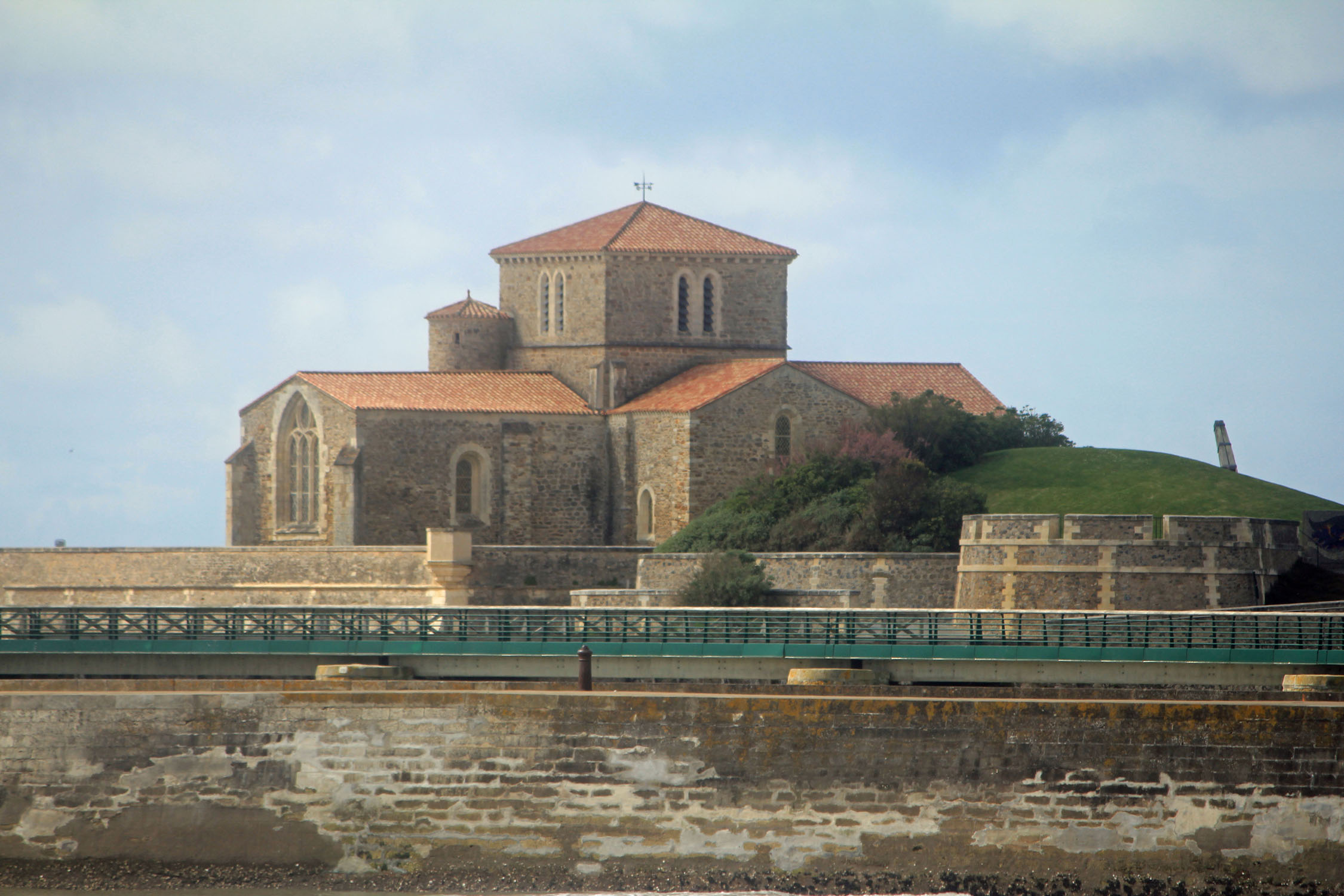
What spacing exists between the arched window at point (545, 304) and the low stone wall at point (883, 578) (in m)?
16.0

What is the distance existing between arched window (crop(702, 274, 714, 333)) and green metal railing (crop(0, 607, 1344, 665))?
22.7 meters

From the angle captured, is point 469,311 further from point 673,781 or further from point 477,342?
point 673,781

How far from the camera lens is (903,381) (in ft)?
168

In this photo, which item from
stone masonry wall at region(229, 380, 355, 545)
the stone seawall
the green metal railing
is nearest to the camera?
the stone seawall

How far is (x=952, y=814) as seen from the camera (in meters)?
22.6

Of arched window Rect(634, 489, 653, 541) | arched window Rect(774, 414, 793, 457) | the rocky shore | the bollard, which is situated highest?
arched window Rect(774, 414, 793, 457)

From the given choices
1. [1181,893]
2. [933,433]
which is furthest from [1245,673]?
[933,433]

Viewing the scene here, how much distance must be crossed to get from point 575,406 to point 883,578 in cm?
1404

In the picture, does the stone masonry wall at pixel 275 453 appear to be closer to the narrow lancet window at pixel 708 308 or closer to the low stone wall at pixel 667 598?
the low stone wall at pixel 667 598

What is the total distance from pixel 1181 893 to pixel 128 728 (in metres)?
14.4

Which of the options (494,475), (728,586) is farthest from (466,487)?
(728,586)

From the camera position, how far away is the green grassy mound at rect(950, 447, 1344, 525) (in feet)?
136

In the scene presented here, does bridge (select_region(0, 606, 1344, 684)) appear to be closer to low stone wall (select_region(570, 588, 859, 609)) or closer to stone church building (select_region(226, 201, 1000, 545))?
low stone wall (select_region(570, 588, 859, 609))

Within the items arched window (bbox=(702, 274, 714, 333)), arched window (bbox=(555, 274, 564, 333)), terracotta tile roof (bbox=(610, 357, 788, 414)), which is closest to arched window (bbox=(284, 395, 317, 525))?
arched window (bbox=(555, 274, 564, 333))
